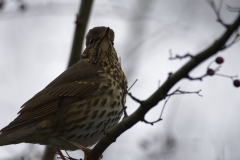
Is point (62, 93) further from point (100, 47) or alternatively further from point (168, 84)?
point (168, 84)

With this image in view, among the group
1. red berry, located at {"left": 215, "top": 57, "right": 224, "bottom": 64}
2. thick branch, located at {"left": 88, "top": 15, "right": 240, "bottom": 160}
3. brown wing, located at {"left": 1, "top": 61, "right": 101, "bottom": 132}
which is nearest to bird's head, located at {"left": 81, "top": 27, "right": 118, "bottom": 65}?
brown wing, located at {"left": 1, "top": 61, "right": 101, "bottom": 132}

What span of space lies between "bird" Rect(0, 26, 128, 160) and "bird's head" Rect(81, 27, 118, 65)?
33mm

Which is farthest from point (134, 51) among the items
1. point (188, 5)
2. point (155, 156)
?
point (155, 156)

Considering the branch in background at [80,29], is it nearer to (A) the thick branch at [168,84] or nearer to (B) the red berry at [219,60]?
(A) the thick branch at [168,84]

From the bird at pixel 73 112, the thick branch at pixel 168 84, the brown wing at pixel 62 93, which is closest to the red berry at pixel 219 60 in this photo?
the thick branch at pixel 168 84

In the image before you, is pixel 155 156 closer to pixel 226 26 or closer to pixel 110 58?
pixel 110 58

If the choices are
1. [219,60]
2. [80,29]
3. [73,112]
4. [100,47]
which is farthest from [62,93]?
[219,60]

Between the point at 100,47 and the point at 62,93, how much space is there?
2.83 feet

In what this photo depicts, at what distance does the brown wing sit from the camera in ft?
16.9

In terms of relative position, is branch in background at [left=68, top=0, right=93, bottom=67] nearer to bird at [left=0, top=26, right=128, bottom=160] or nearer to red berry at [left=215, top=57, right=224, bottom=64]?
bird at [left=0, top=26, right=128, bottom=160]

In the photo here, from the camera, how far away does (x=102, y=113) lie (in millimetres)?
5035

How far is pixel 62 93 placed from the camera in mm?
5398

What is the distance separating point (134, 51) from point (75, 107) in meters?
3.53

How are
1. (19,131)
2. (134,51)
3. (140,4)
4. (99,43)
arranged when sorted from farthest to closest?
(140,4), (134,51), (99,43), (19,131)
